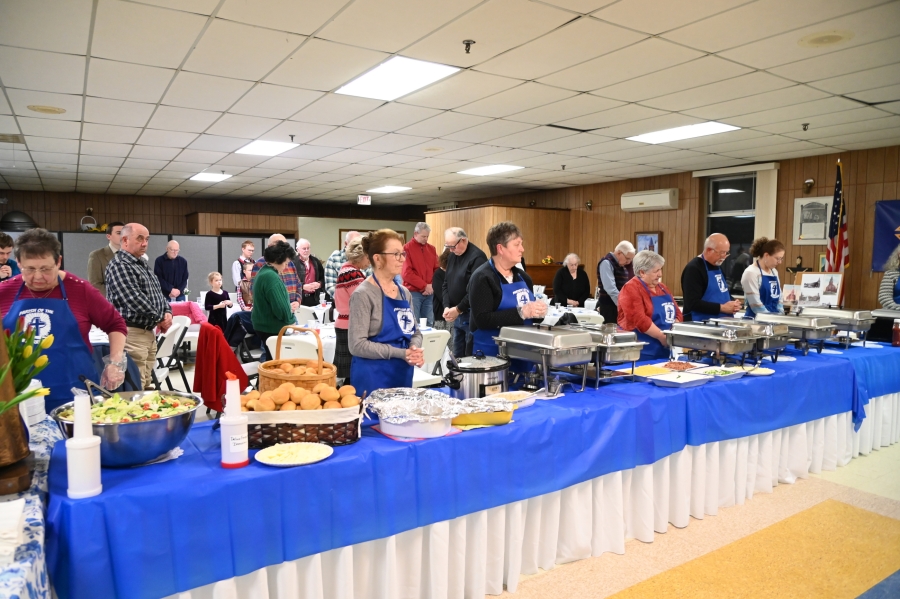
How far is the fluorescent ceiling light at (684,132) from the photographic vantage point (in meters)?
6.19

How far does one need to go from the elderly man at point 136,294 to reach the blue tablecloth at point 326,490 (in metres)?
1.64

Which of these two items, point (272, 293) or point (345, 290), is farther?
point (345, 290)

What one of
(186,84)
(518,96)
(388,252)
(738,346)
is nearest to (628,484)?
(738,346)

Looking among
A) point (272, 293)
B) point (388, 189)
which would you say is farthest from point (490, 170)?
point (272, 293)

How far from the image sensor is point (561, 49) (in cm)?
393

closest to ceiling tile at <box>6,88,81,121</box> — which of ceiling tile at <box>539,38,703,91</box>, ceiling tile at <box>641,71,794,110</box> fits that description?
ceiling tile at <box>539,38,703,91</box>

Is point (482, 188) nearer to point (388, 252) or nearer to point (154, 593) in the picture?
point (388, 252)

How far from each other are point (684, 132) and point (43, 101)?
6.22m

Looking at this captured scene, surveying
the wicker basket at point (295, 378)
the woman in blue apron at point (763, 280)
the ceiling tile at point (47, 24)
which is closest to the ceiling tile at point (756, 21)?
the woman in blue apron at point (763, 280)

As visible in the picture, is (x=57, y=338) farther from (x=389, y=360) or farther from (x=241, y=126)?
(x=241, y=126)

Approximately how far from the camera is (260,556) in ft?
5.73

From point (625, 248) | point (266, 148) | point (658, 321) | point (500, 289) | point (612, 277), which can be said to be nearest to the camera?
point (500, 289)

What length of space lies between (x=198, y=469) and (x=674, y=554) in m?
2.09

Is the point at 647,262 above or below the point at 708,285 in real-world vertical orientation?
above
